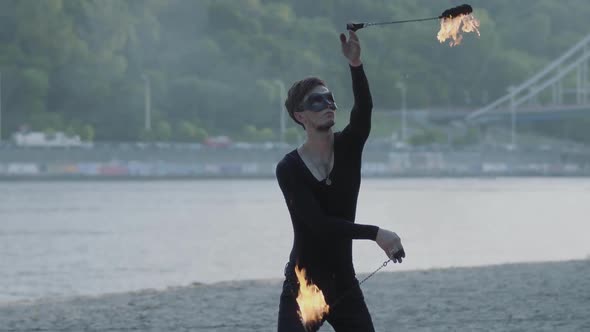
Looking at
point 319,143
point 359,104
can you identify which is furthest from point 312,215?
point 359,104

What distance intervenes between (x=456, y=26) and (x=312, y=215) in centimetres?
66

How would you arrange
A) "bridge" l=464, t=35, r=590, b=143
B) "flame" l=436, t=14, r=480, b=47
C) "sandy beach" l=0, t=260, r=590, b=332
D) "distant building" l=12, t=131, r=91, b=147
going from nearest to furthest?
"flame" l=436, t=14, r=480, b=47 → "sandy beach" l=0, t=260, r=590, b=332 → "distant building" l=12, t=131, r=91, b=147 → "bridge" l=464, t=35, r=590, b=143

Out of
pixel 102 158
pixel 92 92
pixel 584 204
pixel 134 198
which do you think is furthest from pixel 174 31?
pixel 584 204

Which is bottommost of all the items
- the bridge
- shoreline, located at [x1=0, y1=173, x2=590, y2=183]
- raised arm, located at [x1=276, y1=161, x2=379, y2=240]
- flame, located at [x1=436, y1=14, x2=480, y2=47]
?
shoreline, located at [x1=0, y1=173, x2=590, y2=183]

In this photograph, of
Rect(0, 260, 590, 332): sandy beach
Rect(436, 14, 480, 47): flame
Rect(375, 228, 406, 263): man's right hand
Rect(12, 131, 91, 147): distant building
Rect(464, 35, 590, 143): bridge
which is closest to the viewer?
Rect(375, 228, 406, 263): man's right hand

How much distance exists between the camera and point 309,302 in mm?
4047

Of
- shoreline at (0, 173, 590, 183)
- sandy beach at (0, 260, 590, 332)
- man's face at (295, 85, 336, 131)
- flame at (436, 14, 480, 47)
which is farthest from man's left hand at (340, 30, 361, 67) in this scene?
shoreline at (0, 173, 590, 183)

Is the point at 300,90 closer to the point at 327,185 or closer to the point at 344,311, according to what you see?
the point at 327,185

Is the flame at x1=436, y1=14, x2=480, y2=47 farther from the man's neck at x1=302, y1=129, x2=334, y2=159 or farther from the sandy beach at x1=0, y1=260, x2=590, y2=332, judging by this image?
the sandy beach at x1=0, y1=260, x2=590, y2=332

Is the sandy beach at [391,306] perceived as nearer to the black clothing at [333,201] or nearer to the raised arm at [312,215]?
the black clothing at [333,201]

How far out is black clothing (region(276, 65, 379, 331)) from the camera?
13.1 feet

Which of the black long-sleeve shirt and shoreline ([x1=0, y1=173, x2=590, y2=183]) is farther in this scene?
shoreline ([x1=0, y1=173, x2=590, y2=183])

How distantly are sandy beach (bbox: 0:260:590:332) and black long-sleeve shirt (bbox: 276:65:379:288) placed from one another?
4.17 meters

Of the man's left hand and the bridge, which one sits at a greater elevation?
the man's left hand
